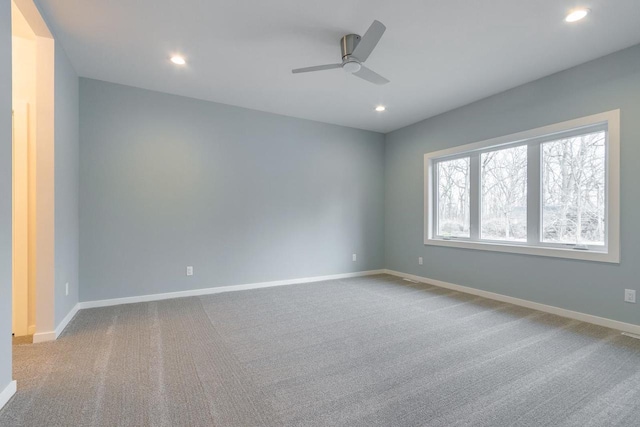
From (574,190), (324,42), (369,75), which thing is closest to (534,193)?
(574,190)

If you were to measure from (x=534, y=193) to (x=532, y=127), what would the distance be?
791mm

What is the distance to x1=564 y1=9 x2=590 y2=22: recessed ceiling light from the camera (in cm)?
224

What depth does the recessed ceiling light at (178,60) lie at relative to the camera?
2.95 metres

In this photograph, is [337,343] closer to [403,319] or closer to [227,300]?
[403,319]

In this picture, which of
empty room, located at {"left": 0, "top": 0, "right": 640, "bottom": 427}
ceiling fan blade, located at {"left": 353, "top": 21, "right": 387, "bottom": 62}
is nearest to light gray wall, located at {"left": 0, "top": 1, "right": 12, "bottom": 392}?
empty room, located at {"left": 0, "top": 0, "right": 640, "bottom": 427}

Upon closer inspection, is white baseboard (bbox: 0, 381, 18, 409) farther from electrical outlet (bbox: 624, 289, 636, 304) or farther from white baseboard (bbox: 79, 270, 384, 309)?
electrical outlet (bbox: 624, 289, 636, 304)

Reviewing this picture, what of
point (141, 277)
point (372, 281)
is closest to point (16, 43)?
point (141, 277)

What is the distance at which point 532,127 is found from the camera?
3.47 m

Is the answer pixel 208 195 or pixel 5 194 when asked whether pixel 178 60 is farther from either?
pixel 5 194

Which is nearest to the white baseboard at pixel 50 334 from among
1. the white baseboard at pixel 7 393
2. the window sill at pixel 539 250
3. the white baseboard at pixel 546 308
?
the white baseboard at pixel 7 393

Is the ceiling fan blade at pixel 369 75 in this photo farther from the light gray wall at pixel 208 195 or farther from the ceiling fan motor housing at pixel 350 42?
the light gray wall at pixel 208 195

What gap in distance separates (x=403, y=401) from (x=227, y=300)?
8.73ft

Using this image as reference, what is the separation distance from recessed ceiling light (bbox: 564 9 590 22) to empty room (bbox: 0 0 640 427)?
0.01 m

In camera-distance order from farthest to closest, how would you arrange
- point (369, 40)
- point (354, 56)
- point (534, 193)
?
1. point (534, 193)
2. point (354, 56)
3. point (369, 40)
